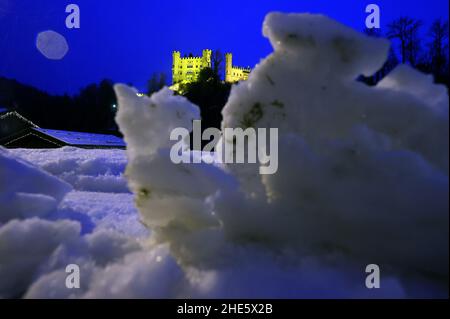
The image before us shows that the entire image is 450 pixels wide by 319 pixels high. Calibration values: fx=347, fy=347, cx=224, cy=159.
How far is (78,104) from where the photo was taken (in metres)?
30.5

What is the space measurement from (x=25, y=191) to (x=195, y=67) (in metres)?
48.0

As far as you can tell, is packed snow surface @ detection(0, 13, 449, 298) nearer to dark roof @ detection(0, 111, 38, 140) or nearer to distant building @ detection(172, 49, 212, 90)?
dark roof @ detection(0, 111, 38, 140)

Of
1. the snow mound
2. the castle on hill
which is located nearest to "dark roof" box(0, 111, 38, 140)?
the snow mound

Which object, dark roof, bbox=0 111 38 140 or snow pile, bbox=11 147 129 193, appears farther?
dark roof, bbox=0 111 38 140

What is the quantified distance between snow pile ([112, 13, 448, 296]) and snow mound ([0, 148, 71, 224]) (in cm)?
114

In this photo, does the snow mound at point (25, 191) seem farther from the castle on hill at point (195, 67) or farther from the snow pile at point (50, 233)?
the castle on hill at point (195, 67)

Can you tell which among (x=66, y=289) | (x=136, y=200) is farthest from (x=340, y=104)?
(x=66, y=289)

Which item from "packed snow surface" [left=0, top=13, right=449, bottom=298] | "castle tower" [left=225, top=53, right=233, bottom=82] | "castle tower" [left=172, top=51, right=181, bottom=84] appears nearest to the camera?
"packed snow surface" [left=0, top=13, right=449, bottom=298]

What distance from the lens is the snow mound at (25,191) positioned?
248 cm

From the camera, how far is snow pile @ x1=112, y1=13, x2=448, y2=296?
134 cm

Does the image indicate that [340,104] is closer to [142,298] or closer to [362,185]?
[362,185]

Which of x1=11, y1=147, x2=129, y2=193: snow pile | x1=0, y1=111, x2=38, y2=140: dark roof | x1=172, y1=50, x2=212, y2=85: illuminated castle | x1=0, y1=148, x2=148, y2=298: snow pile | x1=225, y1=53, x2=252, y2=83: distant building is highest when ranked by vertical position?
x1=172, y1=50, x2=212, y2=85: illuminated castle
